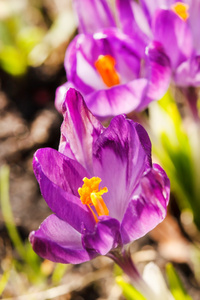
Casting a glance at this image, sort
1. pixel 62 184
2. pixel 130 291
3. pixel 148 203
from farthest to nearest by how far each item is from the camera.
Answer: pixel 130 291 < pixel 62 184 < pixel 148 203

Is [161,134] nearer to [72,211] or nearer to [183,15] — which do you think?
[183,15]

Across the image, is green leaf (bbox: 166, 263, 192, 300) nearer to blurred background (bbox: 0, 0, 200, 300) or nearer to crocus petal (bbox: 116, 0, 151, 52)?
blurred background (bbox: 0, 0, 200, 300)

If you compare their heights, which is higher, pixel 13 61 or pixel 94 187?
pixel 94 187

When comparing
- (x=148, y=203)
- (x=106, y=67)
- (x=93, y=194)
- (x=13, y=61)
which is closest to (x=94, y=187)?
(x=93, y=194)

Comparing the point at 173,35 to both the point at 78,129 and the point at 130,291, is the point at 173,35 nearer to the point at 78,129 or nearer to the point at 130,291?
the point at 78,129

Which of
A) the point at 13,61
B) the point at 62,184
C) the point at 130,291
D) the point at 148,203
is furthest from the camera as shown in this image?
the point at 13,61

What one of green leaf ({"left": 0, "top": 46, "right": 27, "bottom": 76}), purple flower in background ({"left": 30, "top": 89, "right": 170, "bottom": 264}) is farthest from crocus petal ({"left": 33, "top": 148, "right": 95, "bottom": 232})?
green leaf ({"left": 0, "top": 46, "right": 27, "bottom": 76})
